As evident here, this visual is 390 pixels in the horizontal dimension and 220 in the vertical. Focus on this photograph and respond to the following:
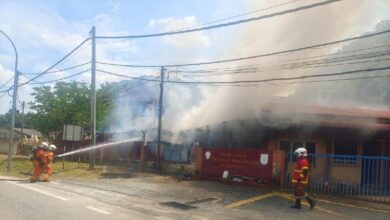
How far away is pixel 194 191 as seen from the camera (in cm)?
1480

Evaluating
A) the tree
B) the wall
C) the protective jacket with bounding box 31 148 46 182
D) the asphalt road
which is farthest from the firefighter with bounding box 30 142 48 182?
the tree

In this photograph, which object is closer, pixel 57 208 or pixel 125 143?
pixel 57 208

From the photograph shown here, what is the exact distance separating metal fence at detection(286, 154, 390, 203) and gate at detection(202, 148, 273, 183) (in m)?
0.82

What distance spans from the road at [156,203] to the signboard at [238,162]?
106 cm

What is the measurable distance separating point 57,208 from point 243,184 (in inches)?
303

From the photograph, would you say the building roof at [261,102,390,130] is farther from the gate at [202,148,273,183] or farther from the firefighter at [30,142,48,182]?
the firefighter at [30,142,48,182]

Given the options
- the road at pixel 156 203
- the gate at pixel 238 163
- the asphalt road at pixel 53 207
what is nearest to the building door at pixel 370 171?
the road at pixel 156 203

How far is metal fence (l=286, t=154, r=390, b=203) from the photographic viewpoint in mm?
14055

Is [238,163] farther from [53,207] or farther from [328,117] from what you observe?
[53,207]

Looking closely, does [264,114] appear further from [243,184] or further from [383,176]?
[383,176]

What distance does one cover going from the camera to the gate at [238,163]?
52.7 ft

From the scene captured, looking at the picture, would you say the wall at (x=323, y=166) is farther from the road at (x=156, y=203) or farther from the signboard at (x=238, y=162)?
the road at (x=156, y=203)

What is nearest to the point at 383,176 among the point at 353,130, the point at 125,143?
the point at 353,130

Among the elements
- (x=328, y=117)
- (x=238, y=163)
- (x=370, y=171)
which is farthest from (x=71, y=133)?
(x=370, y=171)
